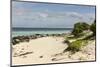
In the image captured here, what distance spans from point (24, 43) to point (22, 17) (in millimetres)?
322

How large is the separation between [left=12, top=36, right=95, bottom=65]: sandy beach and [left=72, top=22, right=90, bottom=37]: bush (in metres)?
0.21

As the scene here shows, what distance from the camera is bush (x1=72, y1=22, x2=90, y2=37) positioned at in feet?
9.84

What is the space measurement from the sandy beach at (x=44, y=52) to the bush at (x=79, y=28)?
206 mm

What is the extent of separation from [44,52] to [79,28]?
591mm

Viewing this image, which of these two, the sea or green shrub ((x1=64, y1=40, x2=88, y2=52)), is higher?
the sea

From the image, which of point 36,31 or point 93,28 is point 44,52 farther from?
point 93,28

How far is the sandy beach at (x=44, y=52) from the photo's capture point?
8.96 feet

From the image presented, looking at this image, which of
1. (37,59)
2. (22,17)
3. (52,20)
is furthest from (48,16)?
(37,59)

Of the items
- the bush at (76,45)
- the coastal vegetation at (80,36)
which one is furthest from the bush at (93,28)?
the bush at (76,45)

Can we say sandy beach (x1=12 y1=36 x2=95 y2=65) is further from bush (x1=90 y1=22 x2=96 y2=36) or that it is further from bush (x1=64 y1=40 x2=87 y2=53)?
bush (x1=90 y1=22 x2=96 y2=36)

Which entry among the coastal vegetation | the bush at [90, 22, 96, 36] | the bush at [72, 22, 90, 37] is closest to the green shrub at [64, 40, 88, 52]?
the coastal vegetation

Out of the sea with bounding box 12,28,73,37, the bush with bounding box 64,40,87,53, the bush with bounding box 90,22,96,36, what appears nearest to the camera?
the sea with bounding box 12,28,73,37

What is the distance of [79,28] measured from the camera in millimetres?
3023

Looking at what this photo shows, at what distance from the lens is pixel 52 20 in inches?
114
